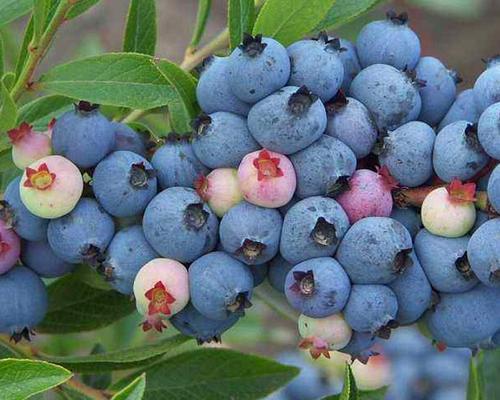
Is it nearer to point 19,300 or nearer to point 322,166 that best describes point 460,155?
point 322,166

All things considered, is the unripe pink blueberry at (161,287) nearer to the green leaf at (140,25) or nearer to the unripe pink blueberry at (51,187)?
the unripe pink blueberry at (51,187)

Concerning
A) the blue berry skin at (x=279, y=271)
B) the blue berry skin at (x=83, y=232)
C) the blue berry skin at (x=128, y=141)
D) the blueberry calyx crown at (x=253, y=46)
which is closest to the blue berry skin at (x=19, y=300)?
the blue berry skin at (x=83, y=232)

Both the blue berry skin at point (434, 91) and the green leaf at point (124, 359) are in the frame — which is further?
the green leaf at point (124, 359)

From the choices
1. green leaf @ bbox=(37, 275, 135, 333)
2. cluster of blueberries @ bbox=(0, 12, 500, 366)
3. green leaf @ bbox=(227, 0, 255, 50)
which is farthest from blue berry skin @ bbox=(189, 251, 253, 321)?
green leaf @ bbox=(37, 275, 135, 333)

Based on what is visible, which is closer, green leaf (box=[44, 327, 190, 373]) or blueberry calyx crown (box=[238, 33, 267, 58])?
blueberry calyx crown (box=[238, 33, 267, 58])

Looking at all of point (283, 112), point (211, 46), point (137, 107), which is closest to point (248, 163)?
point (283, 112)

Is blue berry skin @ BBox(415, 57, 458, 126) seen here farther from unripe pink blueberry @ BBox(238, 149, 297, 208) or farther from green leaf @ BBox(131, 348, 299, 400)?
green leaf @ BBox(131, 348, 299, 400)

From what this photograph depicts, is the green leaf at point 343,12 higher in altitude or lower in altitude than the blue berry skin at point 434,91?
higher
